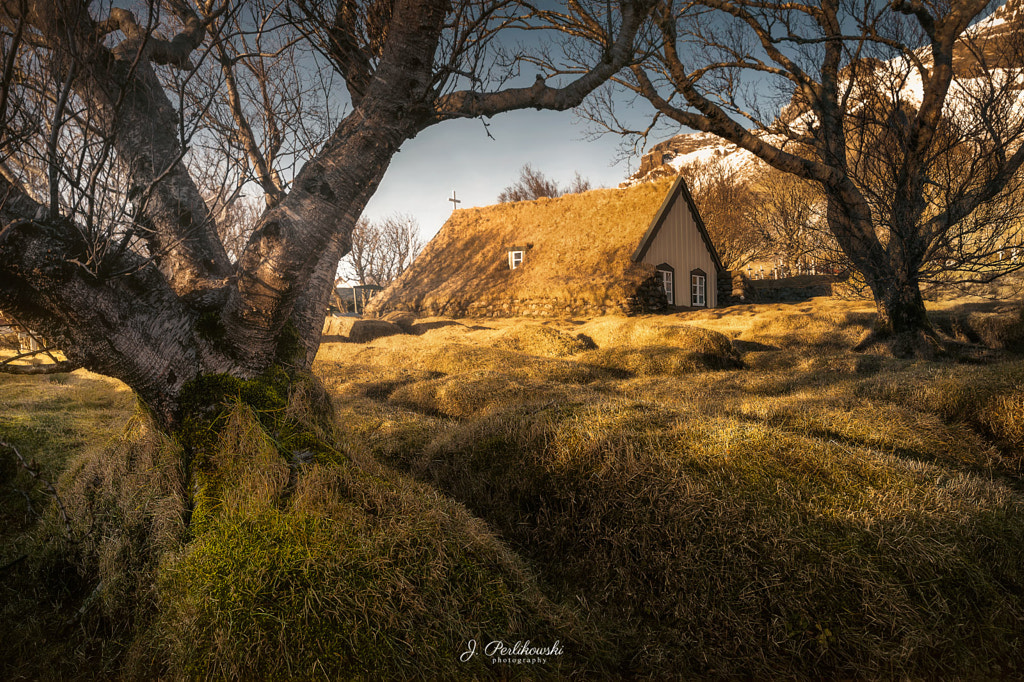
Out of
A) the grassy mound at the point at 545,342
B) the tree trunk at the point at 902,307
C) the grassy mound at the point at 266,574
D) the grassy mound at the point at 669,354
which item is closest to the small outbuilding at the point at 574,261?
the grassy mound at the point at 545,342

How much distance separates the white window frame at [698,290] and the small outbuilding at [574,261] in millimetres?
52

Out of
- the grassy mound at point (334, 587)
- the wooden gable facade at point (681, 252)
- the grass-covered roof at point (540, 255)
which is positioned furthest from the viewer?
the wooden gable facade at point (681, 252)

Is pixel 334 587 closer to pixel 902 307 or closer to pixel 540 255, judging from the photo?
pixel 902 307

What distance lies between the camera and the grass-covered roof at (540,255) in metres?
20.0

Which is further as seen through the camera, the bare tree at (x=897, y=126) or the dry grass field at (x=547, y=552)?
the bare tree at (x=897, y=126)

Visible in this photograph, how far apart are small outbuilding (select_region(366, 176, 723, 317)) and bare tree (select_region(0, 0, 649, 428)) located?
15530 mm

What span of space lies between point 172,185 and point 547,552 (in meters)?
4.24

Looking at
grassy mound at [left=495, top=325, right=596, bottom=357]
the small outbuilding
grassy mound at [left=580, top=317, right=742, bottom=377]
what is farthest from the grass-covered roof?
grassy mound at [left=580, top=317, right=742, bottom=377]

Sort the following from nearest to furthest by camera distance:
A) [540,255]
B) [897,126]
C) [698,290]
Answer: [897,126] < [540,255] < [698,290]

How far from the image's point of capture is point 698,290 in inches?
957

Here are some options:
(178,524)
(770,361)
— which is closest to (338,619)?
(178,524)

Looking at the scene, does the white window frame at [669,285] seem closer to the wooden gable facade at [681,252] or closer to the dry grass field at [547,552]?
the wooden gable facade at [681,252]

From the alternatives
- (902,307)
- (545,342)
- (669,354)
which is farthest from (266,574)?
(902,307)

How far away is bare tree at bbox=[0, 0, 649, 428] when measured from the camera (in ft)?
8.74
